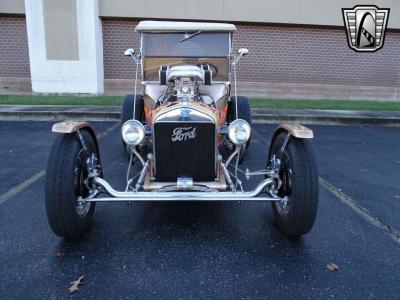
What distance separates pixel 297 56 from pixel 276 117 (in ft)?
15.7

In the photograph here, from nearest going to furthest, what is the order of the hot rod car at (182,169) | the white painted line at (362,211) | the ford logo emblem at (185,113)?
the hot rod car at (182,169)
the ford logo emblem at (185,113)
the white painted line at (362,211)

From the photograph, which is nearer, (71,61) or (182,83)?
(182,83)

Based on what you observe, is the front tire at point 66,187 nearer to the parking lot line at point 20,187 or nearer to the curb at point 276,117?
the parking lot line at point 20,187

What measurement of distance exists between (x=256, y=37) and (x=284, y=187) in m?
10.2

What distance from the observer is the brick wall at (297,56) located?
39.9ft

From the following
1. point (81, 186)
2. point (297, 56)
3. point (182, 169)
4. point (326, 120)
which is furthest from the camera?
point (297, 56)

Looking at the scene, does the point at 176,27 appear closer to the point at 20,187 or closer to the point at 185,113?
the point at 185,113

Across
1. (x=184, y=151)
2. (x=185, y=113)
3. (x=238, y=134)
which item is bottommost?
(x=184, y=151)

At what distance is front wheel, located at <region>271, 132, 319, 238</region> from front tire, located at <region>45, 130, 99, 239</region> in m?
1.79

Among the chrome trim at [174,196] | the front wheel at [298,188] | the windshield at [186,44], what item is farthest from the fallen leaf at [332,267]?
the windshield at [186,44]

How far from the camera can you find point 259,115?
29.4ft

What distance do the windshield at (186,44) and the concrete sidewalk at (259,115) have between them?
3957 mm

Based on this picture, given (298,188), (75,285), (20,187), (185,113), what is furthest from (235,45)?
(75,285)

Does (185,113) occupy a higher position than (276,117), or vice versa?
(185,113)
